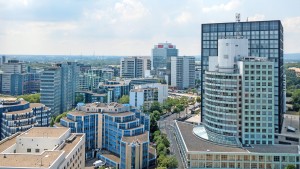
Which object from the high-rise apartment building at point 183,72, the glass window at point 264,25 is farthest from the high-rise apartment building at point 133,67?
the glass window at point 264,25

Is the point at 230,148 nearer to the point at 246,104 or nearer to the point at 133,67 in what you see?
the point at 246,104

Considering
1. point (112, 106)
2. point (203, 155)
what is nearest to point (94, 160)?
point (112, 106)

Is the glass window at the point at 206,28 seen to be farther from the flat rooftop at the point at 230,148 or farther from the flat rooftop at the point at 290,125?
the flat rooftop at the point at 230,148

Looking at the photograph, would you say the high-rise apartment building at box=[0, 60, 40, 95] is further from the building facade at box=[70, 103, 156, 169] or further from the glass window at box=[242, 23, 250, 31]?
the glass window at box=[242, 23, 250, 31]

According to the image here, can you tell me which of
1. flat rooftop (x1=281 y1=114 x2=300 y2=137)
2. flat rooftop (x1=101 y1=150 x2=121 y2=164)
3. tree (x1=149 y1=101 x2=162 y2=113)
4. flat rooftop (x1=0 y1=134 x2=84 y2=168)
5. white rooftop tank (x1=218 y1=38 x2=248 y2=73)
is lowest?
flat rooftop (x1=101 y1=150 x2=121 y2=164)

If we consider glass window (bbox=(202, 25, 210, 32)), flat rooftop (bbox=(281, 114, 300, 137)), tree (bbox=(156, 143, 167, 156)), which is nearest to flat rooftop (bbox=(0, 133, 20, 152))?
tree (bbox=(156, 143, 167, 156))

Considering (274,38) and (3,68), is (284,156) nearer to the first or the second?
(274,38)
